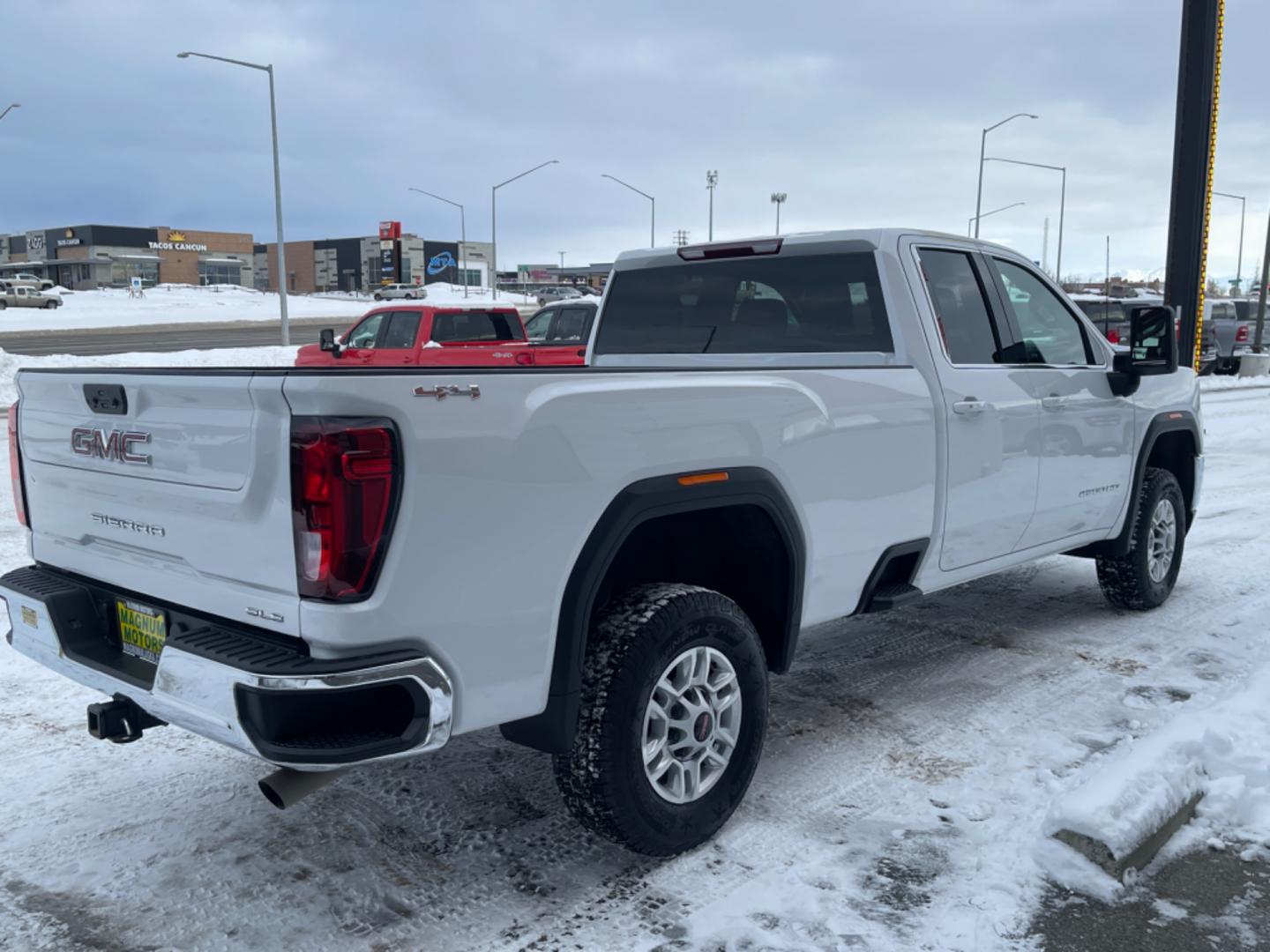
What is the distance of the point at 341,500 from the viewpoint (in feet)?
8.54

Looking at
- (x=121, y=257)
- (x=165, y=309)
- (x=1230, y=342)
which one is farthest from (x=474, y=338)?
(x=121, y=257)

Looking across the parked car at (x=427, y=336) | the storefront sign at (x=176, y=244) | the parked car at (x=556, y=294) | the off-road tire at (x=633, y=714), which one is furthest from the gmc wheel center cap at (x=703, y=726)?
the storefront sign at (x=176, y=244)

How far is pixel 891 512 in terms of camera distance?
4.18m

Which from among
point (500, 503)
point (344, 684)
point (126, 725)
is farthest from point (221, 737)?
point (500, 503)

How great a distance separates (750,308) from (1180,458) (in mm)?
3235

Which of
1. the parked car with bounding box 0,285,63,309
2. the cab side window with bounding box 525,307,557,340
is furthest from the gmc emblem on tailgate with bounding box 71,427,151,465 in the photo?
the parked car with bounding box 0,285,63,309

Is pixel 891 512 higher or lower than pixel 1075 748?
higher

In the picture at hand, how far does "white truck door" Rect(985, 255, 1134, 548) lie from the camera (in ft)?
16.8

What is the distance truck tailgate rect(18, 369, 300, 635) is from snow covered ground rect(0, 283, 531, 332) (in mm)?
40923

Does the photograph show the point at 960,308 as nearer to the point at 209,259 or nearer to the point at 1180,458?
the point at 1180,458

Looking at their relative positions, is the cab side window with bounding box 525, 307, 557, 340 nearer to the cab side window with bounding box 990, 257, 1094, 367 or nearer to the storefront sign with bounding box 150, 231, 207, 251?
the cab side window with bounding box 990, 257, 1094, 367

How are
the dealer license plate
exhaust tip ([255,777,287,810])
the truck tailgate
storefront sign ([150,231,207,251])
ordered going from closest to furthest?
the truck tailgate → exhaust tip ([255,777,287,810]) → the dealer license plate → storefront sign ([150,231,207,251])

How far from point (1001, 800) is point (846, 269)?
219 cm

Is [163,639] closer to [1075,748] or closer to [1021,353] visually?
[1075,748]
